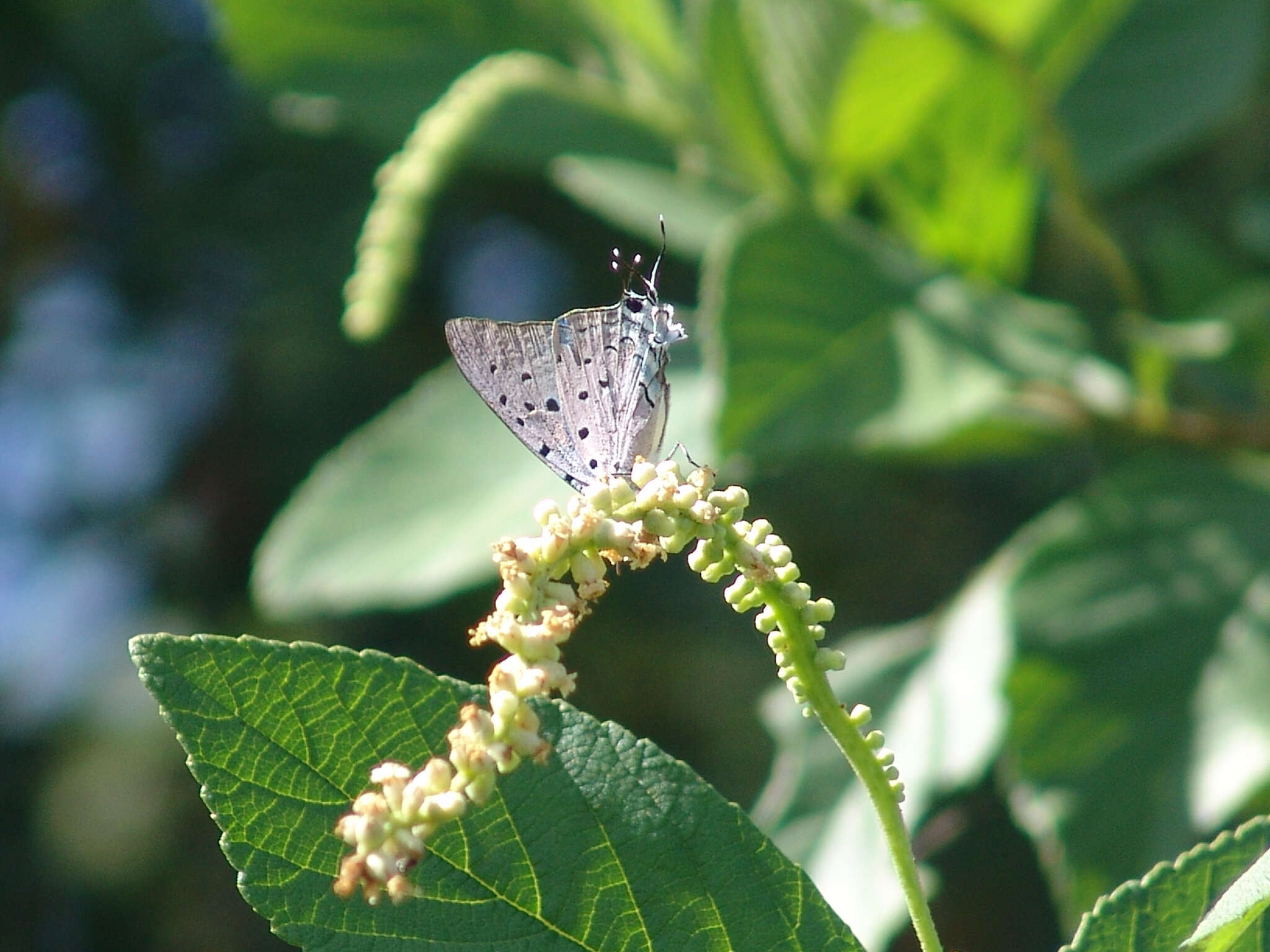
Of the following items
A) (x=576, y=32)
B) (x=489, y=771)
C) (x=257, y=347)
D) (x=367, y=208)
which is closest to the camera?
(x=489, y=771)

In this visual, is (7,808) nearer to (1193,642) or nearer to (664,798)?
(1193,642)

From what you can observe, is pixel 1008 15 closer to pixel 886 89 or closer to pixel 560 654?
pixel 886 89

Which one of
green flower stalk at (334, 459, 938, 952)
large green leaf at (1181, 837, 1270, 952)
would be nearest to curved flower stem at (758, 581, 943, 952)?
green flower stalk at (334, 459, 938, 952)

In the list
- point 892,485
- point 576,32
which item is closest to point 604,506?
point 576,32

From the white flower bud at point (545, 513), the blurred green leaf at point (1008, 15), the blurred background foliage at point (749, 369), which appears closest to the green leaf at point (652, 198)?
the blurred background foliage at point (749, 369)

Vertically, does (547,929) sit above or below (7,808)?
below

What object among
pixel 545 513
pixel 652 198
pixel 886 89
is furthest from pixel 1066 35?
pixel 545 513
